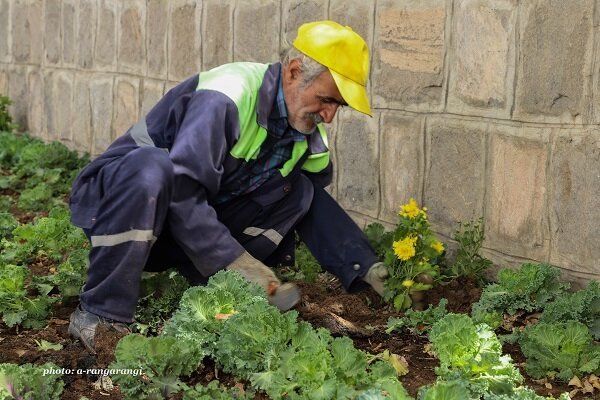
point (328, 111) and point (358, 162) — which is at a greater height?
point (328, 111)

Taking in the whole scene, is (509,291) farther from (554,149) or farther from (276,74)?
(276,74)

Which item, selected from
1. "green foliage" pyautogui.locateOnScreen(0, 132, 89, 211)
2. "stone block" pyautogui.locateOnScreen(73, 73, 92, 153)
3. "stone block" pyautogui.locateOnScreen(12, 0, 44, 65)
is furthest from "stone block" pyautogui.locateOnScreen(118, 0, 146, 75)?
"stone block" pyautogui.locateOnScreen(12, 0, 44, 65)

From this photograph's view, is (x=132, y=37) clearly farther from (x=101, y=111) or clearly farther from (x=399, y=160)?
(x=399, y=160)

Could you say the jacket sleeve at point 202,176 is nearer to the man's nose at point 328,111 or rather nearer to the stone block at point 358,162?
the man's nose at point 328,111

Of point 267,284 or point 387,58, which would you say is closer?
point 267,284

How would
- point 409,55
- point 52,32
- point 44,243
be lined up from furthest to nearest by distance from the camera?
point 52,32, point 44,243, point 409,55

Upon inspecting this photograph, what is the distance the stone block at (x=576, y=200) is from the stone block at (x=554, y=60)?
10 centimetres

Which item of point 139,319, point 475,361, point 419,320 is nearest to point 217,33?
point 139,319

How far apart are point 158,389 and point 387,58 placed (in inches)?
94.2

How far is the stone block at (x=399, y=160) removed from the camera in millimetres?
4949

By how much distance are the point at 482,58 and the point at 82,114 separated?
424 centimetres

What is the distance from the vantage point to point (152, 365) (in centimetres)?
324

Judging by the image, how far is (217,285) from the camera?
3.62m

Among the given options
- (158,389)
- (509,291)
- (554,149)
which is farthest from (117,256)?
(554,149)
